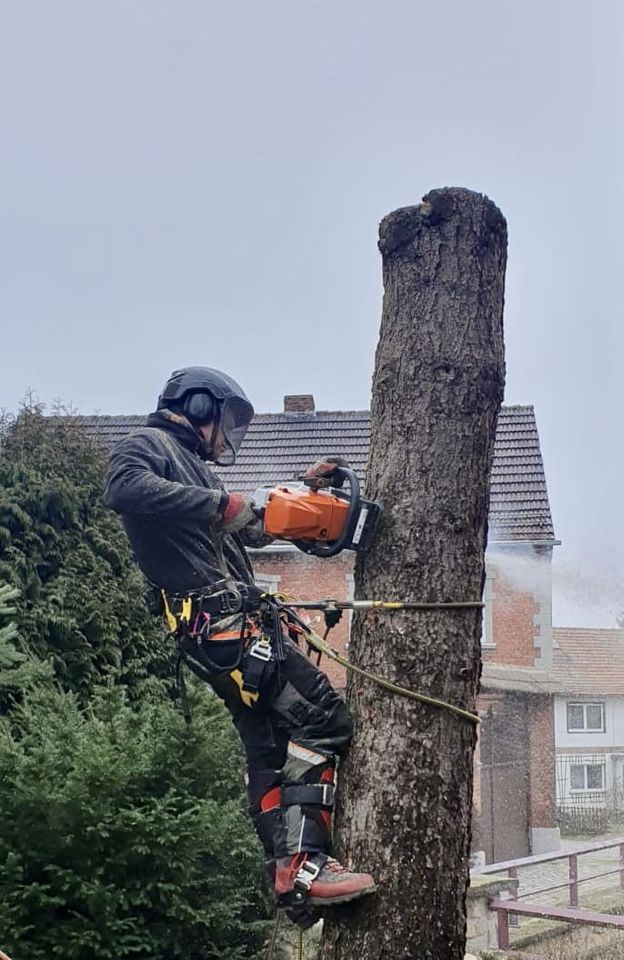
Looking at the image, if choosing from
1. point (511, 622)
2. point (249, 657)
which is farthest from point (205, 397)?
point (511, 622)

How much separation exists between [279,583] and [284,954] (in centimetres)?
925

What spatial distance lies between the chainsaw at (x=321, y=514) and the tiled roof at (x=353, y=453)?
39.7ft

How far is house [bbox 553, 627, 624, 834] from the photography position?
69.7 ft

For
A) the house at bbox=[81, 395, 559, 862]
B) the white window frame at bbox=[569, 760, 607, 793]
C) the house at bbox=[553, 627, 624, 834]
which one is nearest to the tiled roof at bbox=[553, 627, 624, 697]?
the house at bbox=[553, 627, 624, 834]

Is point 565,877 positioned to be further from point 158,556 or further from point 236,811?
point 158,556

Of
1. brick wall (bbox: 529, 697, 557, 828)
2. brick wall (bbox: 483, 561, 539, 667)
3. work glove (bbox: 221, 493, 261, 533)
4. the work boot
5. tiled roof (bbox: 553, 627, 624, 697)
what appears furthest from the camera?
tiled roof (bbox: 553, 627, 624, 697)

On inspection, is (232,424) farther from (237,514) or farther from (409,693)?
(409,693)

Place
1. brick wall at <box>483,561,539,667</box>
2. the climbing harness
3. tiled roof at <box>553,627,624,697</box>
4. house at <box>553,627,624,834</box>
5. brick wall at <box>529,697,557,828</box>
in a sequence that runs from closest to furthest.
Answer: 1. the climbing harness
2. brick wall at <box>529,697,557,828</box>
3. brick wall at <box>483,561,539,667</box>
4. tiled roof at <box>553,627,624,697</box>
5. house at <box>553,627,624,834</box>

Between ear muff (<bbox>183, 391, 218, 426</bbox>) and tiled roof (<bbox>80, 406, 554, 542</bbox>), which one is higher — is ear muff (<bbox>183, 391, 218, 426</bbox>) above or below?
below

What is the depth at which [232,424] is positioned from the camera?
3766 mm

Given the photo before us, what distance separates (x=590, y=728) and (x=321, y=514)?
Answer: 2580 cm

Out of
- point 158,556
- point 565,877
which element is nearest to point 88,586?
point 158,556

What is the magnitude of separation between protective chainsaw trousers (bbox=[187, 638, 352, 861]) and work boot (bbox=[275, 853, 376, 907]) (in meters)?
0.03

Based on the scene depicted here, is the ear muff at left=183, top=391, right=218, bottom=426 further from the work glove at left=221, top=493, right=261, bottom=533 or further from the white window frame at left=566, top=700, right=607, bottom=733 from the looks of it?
the white window frame at left=566, top=700, right=607, bottom=733
